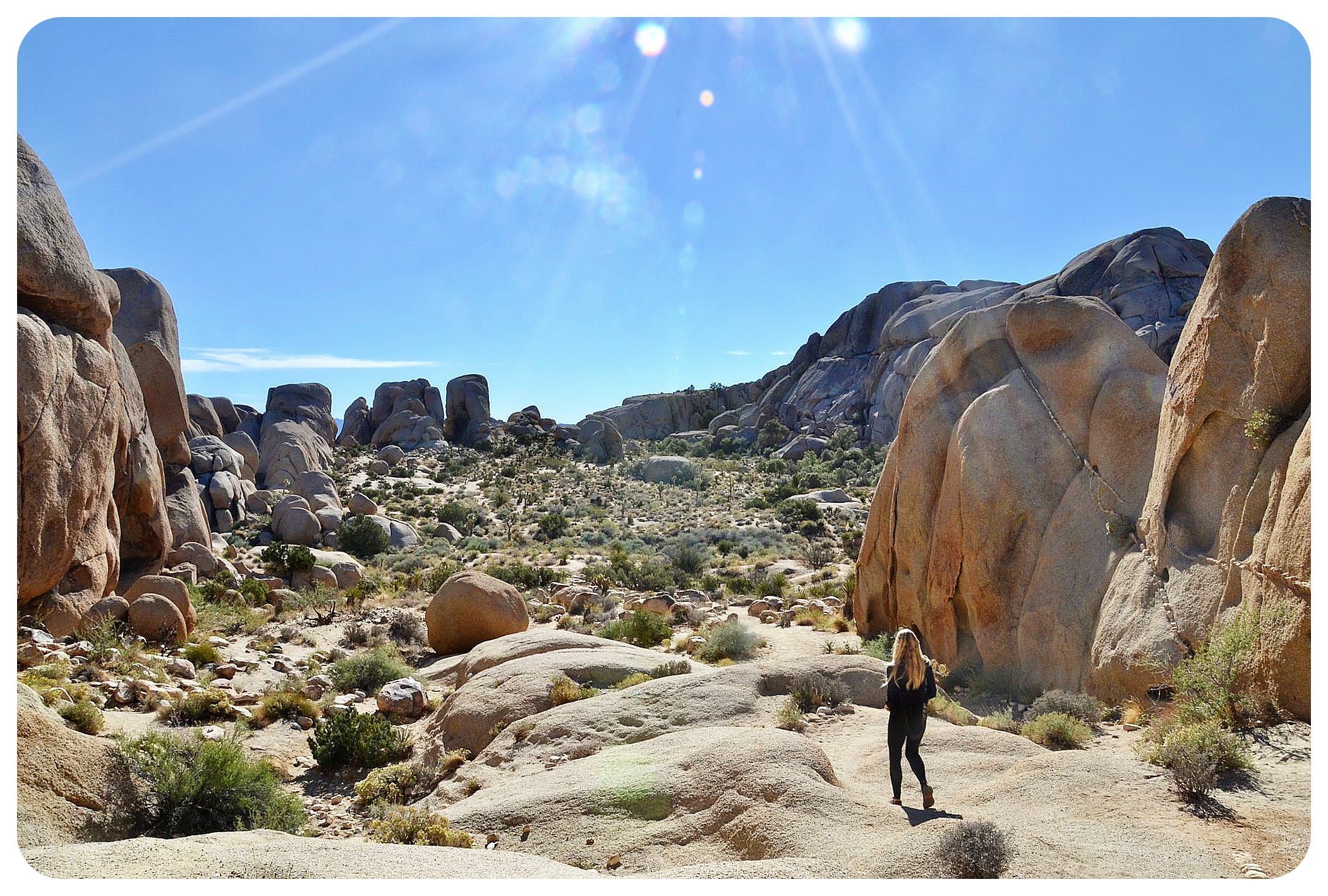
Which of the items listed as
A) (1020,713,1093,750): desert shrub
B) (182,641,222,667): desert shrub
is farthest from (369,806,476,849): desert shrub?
(182,641,222,667): desert shrub

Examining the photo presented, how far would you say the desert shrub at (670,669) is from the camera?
1142cm

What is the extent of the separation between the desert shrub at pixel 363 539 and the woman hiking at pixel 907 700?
2731cm

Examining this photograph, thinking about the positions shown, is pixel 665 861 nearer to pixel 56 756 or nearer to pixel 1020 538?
pixel 56 756

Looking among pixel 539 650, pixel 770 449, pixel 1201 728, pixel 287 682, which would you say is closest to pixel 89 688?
pixel 287 682

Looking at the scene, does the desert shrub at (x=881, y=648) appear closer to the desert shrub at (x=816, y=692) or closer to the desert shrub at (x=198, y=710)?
the desert shrub at (x=816, y=692)

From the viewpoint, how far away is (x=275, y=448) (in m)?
47.9

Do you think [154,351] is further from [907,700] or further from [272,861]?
[907,700]

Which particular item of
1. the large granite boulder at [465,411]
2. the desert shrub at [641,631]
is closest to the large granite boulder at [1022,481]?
the desert shrub at [641,631]

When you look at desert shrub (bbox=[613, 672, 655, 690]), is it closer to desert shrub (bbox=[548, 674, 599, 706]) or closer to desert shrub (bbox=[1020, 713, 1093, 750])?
desert shrub (bbox=[548, 674, 599, 706])

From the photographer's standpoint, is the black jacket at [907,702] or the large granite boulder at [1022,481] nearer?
the black jacket at [907,702]

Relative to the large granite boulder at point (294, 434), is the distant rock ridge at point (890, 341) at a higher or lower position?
higher

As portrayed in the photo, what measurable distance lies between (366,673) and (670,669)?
6151 millimetres

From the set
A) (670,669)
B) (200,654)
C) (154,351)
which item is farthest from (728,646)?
(154,351)

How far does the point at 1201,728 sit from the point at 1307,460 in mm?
2852
